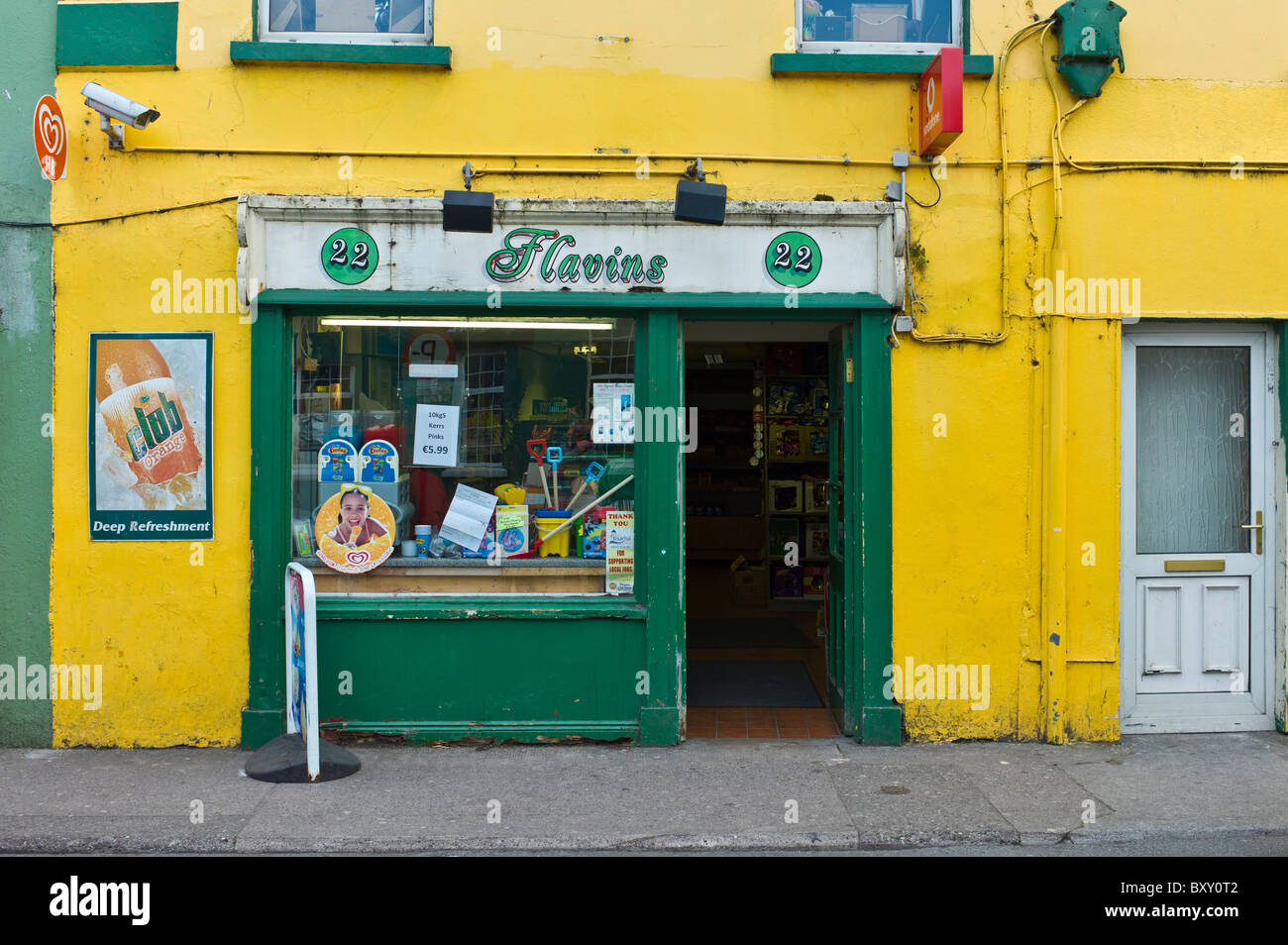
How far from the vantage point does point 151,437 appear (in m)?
6.22

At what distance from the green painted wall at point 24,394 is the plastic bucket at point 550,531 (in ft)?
9.94

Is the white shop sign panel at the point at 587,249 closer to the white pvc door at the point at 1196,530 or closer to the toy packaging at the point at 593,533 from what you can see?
the toy packaging at the point at 593,533

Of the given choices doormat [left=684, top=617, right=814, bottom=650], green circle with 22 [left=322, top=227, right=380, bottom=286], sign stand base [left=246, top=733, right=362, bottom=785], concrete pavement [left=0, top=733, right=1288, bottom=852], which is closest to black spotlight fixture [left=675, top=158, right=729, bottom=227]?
green circle with 22 [left=322, top=227, right=380, bottom=286]

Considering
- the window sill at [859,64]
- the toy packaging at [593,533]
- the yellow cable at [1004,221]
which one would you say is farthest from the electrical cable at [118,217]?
the yellow cable at [1004,221]

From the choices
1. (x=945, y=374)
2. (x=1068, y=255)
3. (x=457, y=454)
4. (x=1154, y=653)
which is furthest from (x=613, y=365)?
(x=1154, y=653)

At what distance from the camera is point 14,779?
5.65 m

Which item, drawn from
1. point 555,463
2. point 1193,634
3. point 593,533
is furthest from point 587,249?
point 1193,634

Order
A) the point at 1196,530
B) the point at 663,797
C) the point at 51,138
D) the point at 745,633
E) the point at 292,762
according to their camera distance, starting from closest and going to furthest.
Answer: the point at 663,797 → the point at 292,762 → the point at 51,138 → the point at 1196,530 → the point at 745,633

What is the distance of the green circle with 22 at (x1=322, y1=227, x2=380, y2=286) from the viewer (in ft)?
20.4

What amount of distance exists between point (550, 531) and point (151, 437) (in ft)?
8.35

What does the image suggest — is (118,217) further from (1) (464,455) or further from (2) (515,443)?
(2) (515,443)

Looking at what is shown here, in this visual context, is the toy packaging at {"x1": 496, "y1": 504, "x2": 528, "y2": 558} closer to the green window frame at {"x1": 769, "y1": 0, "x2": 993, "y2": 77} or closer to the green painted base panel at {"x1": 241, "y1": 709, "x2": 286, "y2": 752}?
the green painted base panel at {"x1": 241, "y1": 709, "x2": 286, "y2": 752}

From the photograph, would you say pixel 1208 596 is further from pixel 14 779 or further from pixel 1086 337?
pixel 14 779

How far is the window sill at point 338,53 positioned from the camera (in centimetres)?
617
